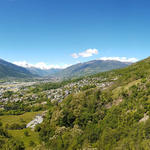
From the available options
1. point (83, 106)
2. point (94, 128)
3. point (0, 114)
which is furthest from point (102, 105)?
point (0, 114)

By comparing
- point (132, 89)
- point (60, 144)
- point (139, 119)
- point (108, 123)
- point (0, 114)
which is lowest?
point (0, 114)

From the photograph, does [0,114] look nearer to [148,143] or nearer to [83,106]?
[83,106]

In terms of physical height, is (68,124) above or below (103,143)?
below

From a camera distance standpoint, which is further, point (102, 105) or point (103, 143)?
point (102, 105)

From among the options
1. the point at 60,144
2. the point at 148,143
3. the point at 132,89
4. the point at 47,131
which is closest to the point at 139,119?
the point at 148,143

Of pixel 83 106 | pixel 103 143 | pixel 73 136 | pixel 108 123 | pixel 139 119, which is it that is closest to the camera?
pixel 103 143

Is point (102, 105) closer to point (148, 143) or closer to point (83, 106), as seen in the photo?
point (83, 106)

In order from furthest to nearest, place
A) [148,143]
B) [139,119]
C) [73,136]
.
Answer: [73,136], [139,119], [148,143]
